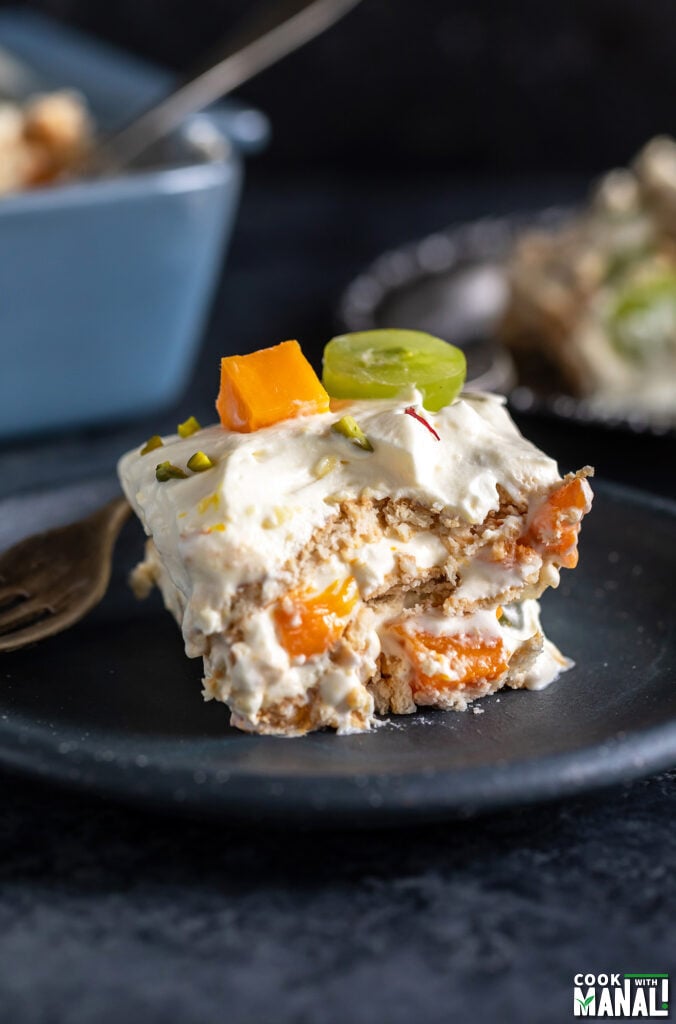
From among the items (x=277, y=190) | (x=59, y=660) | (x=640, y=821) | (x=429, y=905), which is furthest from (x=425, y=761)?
(x=277, y=190)

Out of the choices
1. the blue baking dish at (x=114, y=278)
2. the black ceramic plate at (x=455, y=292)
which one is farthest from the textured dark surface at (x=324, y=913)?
the black ceramic plate at (x=455, y=292)

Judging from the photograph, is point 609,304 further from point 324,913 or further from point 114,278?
point 324,913

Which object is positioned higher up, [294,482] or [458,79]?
[294,482]

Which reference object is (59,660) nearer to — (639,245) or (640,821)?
(640,821)

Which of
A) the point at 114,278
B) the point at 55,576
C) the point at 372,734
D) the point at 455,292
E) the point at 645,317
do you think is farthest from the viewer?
the point at 455,292

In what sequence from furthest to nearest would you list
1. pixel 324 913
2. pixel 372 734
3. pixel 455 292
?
pixel 455 292, pixel 372 734, pixel 324 913

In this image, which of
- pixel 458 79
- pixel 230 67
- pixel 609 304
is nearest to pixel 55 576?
pixel 230 67

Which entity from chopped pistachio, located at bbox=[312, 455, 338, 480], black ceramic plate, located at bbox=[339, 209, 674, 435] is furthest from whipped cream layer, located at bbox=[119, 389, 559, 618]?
black ceramic plate, located at bbox=[339, 209, 674, 435]

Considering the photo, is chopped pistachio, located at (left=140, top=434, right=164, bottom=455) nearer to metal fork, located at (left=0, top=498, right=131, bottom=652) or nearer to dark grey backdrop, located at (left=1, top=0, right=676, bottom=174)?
metal fork, located at (left=0, top=498, right=131, bottom=652)
